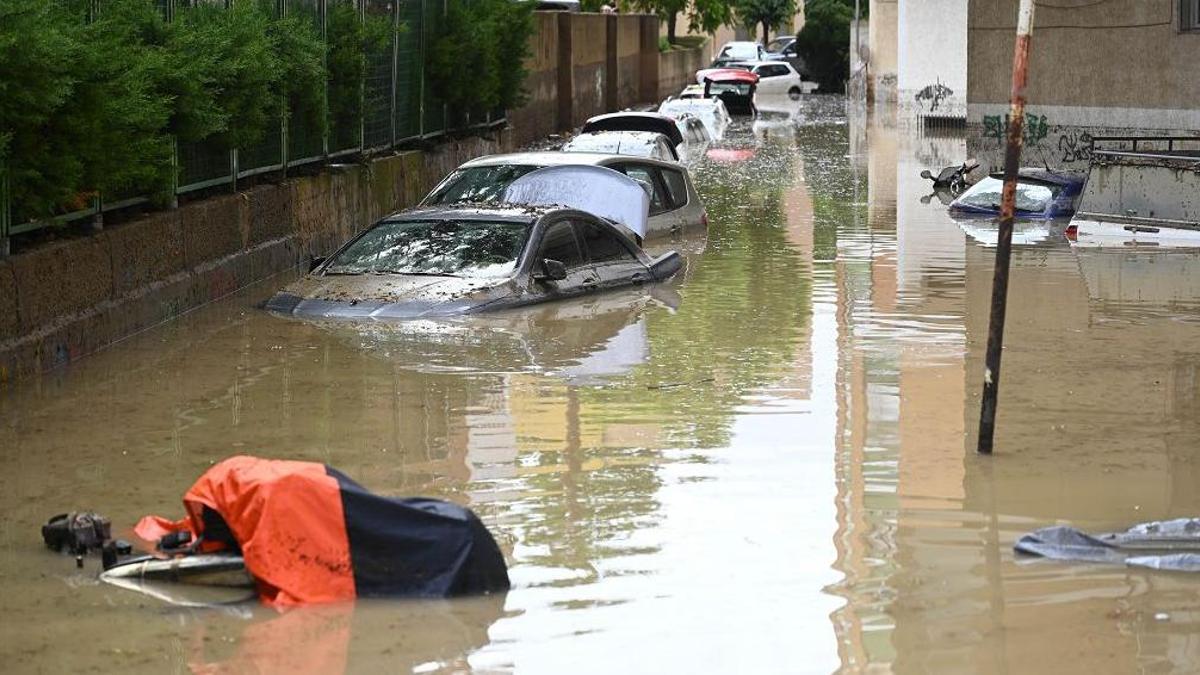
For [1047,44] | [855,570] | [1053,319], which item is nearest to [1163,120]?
[1047,44]

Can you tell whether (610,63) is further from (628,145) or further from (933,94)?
(628,145)

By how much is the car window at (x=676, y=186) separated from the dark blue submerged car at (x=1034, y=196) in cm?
469

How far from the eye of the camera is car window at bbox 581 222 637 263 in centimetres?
1714

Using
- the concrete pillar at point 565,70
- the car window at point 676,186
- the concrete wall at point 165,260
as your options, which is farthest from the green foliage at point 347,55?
the concrete pillar at point 565,70

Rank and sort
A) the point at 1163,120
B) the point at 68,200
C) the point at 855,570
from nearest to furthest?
the point at 855,570, the point at 68,200, the point at 1163,120

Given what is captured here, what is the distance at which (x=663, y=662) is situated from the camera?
708 cm

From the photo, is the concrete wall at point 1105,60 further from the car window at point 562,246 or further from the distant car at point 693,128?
the car window at point 562,246

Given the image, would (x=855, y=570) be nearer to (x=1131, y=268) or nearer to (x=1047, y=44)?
(x=1131, y=268)

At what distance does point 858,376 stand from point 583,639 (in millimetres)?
6418

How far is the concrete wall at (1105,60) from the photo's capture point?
103 feet

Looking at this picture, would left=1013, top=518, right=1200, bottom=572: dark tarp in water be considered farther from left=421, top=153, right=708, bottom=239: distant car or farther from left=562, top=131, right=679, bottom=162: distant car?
left=562, top=131, right=679, bottom=162: distant car

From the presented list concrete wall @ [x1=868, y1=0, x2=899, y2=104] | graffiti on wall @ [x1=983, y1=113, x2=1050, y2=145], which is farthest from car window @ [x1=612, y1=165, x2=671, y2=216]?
concrete wall @ [x1=868, y1=0, x2=899, y2=104]

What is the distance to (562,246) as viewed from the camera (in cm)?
1659

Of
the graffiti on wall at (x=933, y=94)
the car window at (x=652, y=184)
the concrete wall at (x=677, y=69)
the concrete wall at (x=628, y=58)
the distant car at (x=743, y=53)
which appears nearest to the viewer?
the car window at (x=652, y=184)
